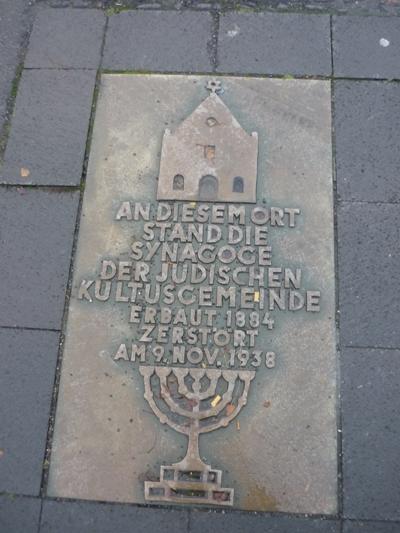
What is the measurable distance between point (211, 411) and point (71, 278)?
1.26m

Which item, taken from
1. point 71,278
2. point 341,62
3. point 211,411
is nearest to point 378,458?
point 211,411

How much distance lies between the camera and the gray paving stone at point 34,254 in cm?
384

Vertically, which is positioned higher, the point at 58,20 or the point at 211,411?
the point at 58,20

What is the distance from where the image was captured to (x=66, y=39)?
4543 millimetres

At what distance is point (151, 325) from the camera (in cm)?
378

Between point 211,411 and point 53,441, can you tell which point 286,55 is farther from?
point 53,441

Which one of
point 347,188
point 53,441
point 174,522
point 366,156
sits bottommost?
point 174,522

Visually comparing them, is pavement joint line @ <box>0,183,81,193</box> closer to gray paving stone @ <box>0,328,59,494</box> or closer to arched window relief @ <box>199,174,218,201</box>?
arched window relief @ <box>199,174,218,201</box>

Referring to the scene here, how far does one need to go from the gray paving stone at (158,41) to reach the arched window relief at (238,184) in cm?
97

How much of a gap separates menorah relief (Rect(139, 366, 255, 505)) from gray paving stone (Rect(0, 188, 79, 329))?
796mm

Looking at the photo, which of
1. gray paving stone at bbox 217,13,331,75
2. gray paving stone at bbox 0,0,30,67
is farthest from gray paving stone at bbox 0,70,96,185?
gray paving stone at bbox 217,13,331,75

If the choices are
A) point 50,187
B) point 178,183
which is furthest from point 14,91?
point 178,183

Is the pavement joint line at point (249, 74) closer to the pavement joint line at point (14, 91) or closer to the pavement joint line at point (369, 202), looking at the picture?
the pavement joint line at point (14, 91)

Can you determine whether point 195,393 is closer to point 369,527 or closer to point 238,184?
point 369,527
